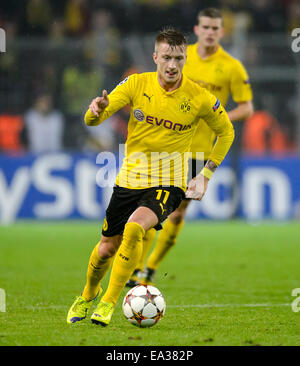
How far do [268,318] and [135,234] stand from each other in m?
1.34

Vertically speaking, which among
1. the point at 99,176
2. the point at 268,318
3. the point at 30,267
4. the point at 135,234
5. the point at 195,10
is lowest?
the point at 268,318

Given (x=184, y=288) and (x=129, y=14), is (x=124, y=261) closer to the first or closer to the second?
(x=184, y=288)

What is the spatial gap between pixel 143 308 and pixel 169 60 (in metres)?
1.88

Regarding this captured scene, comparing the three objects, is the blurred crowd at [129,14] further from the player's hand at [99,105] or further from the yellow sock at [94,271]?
the player's hand at [99,105]

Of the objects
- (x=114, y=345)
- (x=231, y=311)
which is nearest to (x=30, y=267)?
(x=231, y=311)

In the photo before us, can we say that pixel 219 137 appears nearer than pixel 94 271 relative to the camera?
No

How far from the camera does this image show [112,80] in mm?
15586

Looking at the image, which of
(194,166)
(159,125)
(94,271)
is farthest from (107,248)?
(194,166)

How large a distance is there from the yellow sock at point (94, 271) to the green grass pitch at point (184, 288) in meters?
0.27

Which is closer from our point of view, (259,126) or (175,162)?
(175,162)

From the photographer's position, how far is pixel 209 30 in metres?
8.57

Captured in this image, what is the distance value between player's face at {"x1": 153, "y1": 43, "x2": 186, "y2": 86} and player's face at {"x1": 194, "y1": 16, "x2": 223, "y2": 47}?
241 cm

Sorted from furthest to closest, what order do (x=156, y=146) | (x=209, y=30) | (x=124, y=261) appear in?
(x=209, y=30)
(x=156, y=146)
(x=124, y=261)
